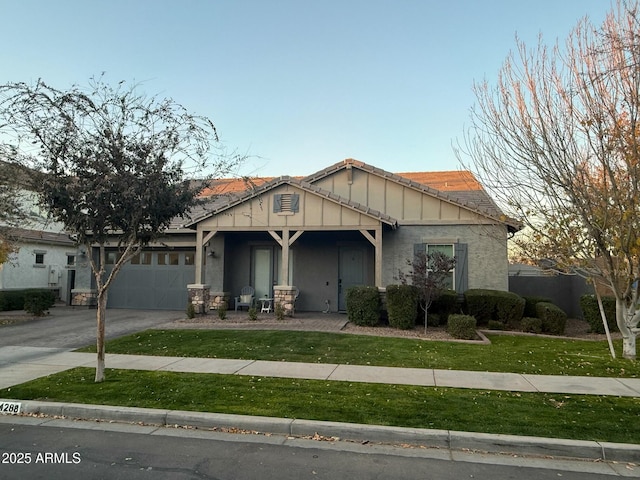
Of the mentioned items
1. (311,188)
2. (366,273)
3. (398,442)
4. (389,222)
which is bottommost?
(398,442)

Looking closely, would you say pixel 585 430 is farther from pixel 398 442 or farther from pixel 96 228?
pixel 96 228

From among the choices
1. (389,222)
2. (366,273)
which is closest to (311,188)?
(389,222)

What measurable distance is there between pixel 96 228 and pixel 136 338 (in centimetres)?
467

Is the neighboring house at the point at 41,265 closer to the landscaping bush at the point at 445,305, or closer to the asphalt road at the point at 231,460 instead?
the landscaping bush at the point at 445,305

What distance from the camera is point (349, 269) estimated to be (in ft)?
55.1

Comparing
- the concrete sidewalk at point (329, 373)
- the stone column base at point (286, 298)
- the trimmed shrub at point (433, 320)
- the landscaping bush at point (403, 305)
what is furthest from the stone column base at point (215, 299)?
the trimmed shrub at point (433, 320)

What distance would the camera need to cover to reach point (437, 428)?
5.36 meters

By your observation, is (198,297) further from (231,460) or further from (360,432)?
(231,460)

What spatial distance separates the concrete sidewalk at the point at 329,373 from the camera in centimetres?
723

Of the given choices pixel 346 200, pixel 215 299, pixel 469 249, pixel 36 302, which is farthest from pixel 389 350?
pixel 36 302

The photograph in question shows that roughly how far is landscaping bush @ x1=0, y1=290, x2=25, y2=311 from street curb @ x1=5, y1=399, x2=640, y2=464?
43.8ft

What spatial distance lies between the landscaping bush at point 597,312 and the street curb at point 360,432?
922cm

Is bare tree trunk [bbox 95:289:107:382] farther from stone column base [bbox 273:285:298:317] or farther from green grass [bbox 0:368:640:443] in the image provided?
stone column base [bbox 273:285:298:317]

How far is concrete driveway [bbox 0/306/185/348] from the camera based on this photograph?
449 inches
